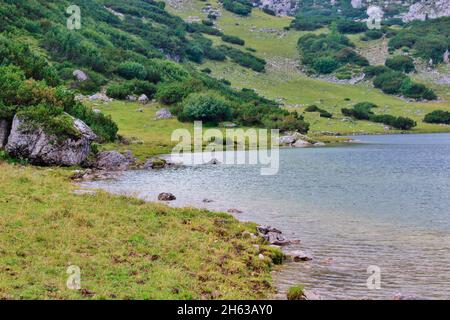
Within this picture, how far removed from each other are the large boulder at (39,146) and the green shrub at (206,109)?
36.4 meters

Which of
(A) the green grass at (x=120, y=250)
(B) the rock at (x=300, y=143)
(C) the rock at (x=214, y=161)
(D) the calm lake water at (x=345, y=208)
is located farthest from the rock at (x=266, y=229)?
(B) the rock at (x=300, y=143)

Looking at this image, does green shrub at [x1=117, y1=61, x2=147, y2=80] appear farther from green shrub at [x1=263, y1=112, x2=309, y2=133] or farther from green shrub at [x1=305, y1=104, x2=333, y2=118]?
green shrub at [x1=305, y1=104, x2=333, y2=118]

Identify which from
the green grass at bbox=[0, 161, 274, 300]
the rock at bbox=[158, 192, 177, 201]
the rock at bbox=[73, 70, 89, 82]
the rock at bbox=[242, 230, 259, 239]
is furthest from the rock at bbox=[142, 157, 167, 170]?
the rock at bbox=[73, 70, 89, 82]

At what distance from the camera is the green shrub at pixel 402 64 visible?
529 ft

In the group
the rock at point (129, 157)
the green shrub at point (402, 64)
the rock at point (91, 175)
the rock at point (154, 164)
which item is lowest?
the rock at point (91, 175)

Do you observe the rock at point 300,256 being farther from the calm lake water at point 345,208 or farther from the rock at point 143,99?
the rock at point 143,99

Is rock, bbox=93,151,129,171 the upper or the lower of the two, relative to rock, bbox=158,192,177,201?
upper

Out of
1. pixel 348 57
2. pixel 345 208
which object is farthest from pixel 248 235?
pixel 348 57

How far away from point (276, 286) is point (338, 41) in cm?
18361

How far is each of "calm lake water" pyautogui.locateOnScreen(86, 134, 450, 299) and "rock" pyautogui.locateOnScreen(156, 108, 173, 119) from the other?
29004 millimetres

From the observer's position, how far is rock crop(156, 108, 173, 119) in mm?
80344

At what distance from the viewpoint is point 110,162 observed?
1868 inches

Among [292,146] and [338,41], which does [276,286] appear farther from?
[338,41]

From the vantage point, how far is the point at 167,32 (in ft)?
515
